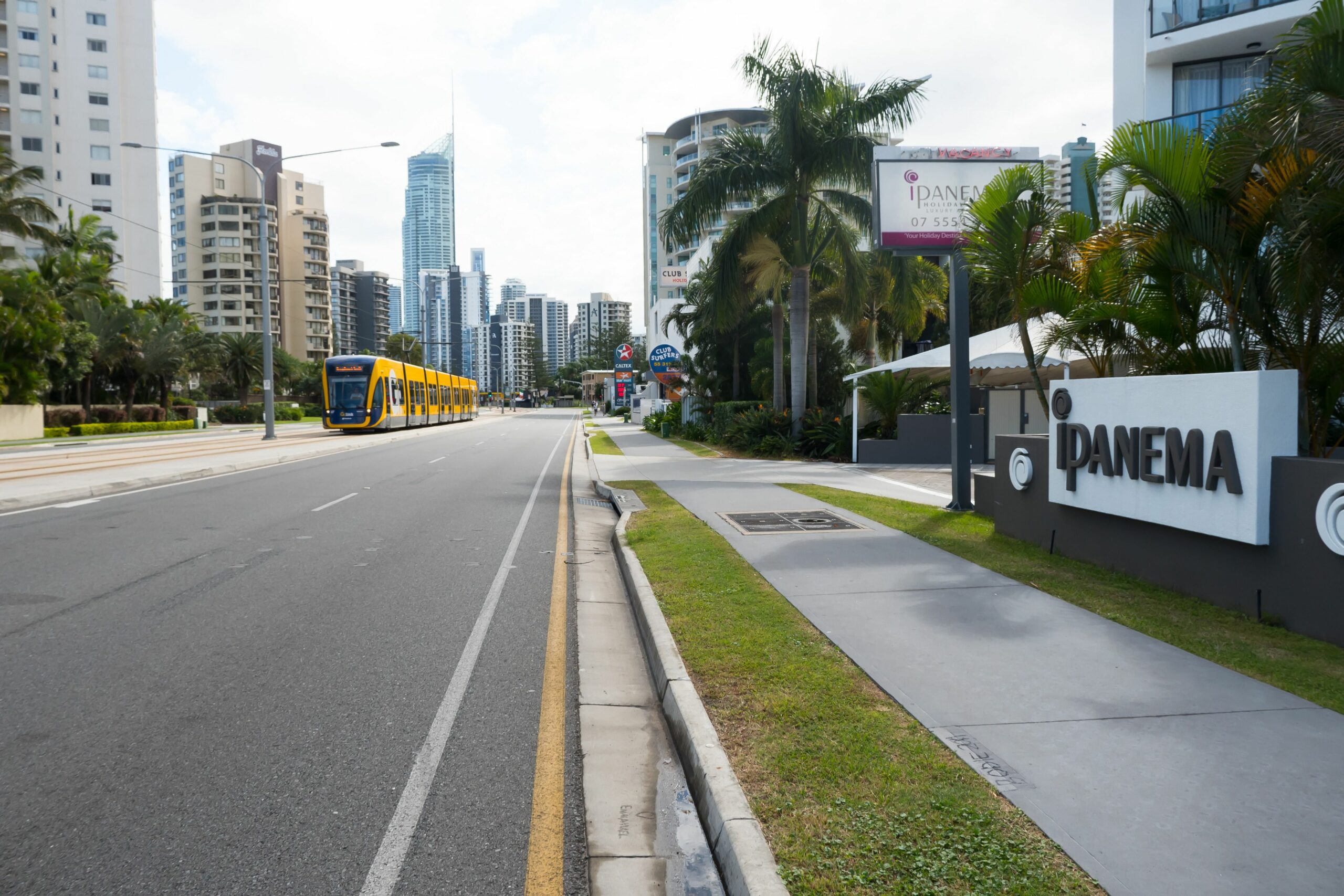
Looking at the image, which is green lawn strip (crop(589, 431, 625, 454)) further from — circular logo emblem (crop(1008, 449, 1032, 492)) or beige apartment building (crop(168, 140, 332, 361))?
beige apartment building (crop(168, 140, 332, 361))

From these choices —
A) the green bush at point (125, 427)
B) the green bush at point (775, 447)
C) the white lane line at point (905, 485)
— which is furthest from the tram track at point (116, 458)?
the white lane line at point (905, 485)

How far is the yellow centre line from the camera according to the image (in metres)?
3.39

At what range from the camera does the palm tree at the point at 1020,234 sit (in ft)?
35.4

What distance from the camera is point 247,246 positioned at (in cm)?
11119

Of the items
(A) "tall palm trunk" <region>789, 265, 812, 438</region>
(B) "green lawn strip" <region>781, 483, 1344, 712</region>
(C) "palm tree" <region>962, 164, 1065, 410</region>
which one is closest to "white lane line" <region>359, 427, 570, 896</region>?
(B) "green lawn strip" <region>781, 483, 1344, 712</region>

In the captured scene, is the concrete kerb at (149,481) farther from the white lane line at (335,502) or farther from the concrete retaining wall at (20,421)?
the concrete retaining wall at (20,421)

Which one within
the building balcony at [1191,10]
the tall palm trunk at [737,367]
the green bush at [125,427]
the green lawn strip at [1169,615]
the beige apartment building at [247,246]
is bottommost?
the green lawn strip at [1169,615]

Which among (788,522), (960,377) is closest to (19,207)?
(788,522)

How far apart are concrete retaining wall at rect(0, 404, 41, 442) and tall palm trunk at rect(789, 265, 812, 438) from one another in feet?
112

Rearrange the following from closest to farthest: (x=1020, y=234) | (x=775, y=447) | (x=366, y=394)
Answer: (x=1020, y=234) → (x=775, y=447) → (x=366, y=394)

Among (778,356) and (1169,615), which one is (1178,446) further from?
(778,356)

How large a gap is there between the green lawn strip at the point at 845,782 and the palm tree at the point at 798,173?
19.2m

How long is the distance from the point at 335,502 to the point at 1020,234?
1068 centimetres

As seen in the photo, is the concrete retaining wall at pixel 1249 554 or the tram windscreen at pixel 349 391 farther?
the tram windscreen at pixel 349 391
